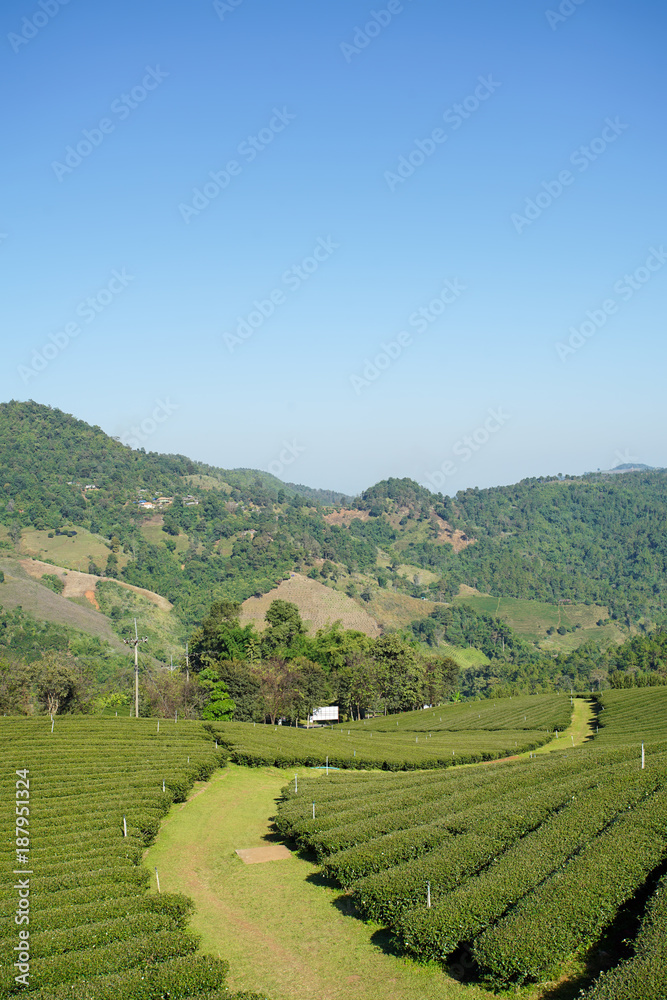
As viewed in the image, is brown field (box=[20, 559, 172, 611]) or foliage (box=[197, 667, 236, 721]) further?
brown field (box=[20, 559, 172, 611])

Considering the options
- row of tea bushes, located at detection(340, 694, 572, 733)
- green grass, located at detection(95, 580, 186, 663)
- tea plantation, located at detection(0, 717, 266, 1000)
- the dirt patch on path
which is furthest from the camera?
green grass, located at detection(95, 580, 186, 663)

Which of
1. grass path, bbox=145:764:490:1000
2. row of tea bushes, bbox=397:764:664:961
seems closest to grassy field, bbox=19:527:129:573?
grass path, bbox=145:764:490:1000

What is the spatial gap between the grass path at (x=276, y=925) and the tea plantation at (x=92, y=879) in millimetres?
1258

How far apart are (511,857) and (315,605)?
156524mm

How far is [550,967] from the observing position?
44.9 ft

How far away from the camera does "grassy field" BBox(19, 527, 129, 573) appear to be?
16850 centimetres

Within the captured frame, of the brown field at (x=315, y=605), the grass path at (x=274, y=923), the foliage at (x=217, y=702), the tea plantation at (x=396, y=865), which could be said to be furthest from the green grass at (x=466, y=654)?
the grass path at (x=274, y=923)

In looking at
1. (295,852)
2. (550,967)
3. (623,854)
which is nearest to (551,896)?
(550,967)

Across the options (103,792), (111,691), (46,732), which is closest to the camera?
(103,792)

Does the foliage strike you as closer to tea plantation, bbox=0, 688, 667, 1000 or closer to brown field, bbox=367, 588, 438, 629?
tea plantation, bbox=0, 688, 667, 1000

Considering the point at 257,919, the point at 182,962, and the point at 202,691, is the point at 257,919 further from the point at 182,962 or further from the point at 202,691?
the point at 202,691

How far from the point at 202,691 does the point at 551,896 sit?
5656 cm

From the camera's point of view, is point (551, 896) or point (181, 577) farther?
point (181, 577)

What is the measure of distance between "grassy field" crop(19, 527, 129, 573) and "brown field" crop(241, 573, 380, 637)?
36968 millimetres
